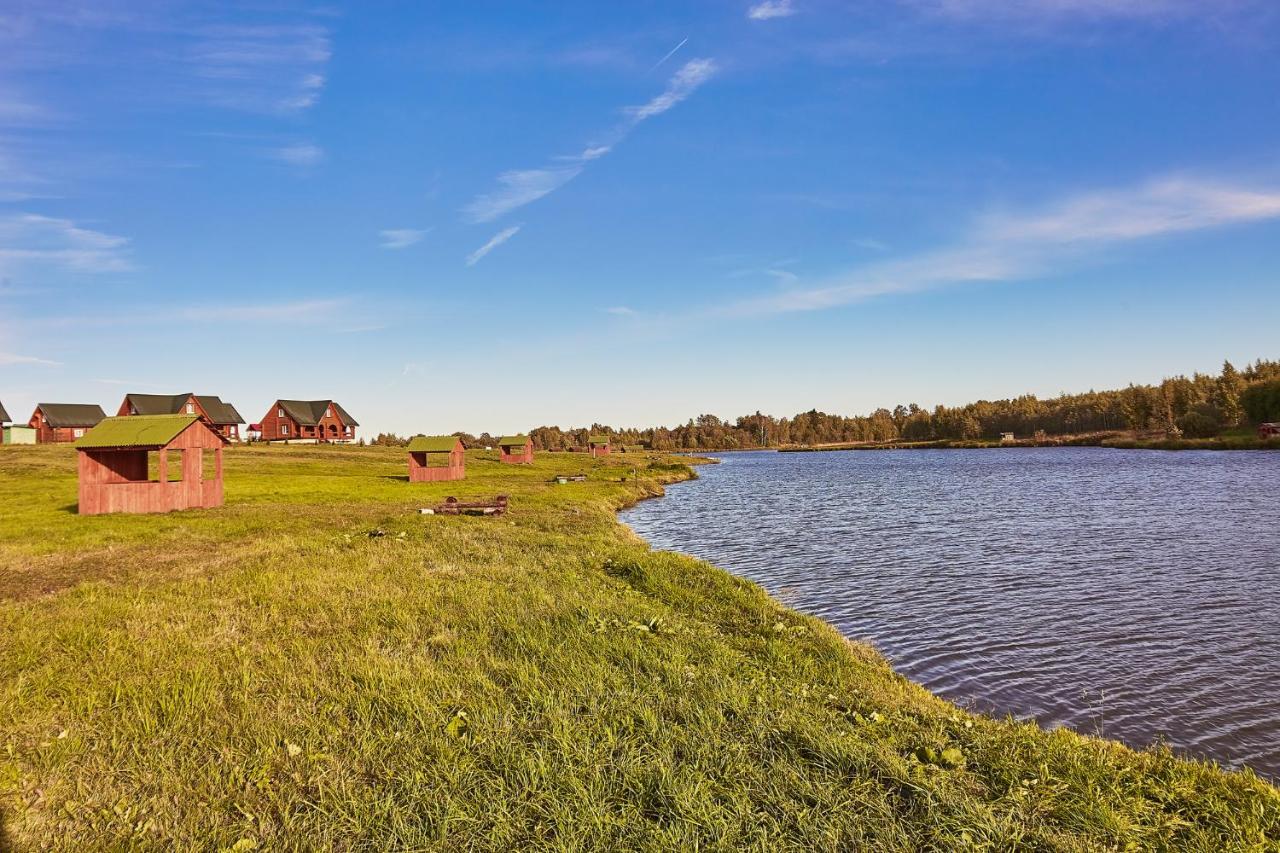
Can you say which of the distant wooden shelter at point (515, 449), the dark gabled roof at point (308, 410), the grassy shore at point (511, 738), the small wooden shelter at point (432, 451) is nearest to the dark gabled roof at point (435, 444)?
the small wooden shelter at point (432, 451)

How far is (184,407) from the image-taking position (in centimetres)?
9569

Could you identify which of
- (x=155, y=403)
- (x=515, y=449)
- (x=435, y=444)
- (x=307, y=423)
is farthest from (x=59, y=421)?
(x=435, y=444)

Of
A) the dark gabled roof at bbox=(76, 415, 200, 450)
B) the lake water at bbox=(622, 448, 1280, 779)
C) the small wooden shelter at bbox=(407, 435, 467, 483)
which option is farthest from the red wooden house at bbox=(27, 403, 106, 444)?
the lake water at bbox=(622, 448, 1280, 779)

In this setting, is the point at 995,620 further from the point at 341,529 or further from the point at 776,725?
the point at 341,529

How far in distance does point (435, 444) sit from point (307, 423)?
66880 millimetres

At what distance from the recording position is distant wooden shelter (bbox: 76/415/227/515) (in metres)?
33.0

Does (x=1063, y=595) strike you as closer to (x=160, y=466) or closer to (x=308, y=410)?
Answer: (x=160, y=466)

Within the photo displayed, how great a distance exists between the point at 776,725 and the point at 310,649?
325 inches

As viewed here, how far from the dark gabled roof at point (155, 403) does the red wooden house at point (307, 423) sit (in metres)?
14.9

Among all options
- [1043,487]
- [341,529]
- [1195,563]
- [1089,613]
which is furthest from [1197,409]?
[341,529]

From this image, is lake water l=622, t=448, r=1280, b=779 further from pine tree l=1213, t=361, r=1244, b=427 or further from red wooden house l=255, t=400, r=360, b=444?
pine tree l=1213, t=361, r=1244, b=427

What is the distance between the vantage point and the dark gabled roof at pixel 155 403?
93375 millimetres

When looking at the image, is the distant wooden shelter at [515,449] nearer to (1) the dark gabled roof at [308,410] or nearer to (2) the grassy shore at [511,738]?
(1) the dark gabled roof at [308,410]

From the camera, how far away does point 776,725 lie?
8797mm
